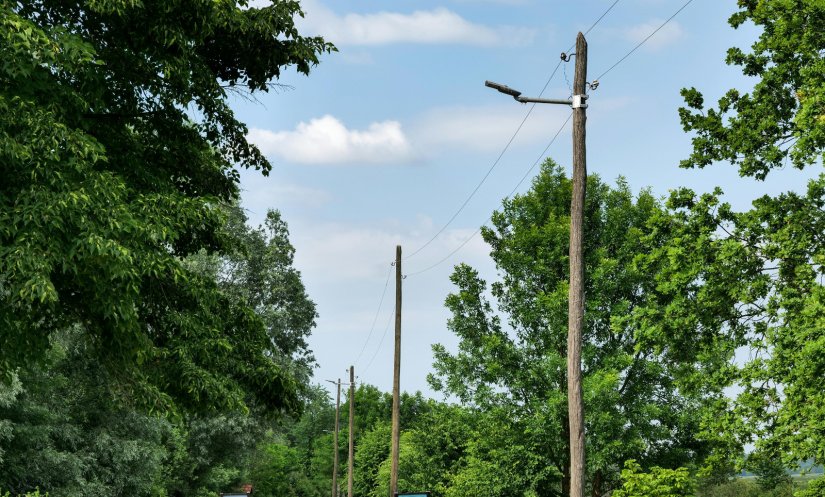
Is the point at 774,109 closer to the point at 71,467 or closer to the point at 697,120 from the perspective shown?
the point at 697,120

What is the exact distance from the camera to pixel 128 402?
14.9 metres

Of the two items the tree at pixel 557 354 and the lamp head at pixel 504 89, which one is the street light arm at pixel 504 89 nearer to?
the lamp head at pixel 504 89

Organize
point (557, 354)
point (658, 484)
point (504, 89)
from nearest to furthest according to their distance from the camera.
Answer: point (504, 89)
point (658, 484)
point (557, 354)

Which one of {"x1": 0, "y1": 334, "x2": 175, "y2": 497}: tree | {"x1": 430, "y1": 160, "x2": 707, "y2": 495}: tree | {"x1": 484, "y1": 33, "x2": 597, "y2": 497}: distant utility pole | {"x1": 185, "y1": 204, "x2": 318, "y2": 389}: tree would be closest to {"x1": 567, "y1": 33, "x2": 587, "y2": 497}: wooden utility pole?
{"x1": 484, "y1": 33, "x2": 597, "y2": 497}: distant utility pole

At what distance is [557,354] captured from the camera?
1182 inches

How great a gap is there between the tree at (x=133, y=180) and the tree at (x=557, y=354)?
1320 cm

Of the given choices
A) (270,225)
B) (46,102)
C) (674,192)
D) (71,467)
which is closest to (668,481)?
(674,192)

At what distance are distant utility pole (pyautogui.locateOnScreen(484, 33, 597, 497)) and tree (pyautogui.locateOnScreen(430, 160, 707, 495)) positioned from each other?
43.8 feet

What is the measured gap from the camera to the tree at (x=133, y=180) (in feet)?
40.8

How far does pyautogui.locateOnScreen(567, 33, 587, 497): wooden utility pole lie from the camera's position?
1444cm

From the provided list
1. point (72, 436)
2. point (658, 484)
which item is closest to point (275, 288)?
point (72, 436)

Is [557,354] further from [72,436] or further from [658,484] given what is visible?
[72,436]

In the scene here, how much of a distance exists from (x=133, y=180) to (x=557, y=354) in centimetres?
1734

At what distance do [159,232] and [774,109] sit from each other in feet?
47.9
